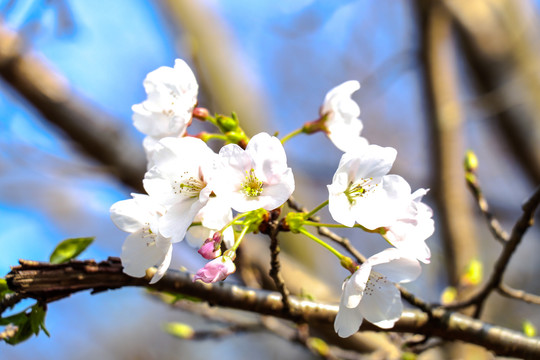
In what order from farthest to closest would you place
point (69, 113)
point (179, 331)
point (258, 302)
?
point (69, 113), point (179, 331), point (258, 302)

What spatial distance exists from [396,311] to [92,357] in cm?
518

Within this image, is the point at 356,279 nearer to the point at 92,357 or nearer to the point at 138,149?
the point at 138,149

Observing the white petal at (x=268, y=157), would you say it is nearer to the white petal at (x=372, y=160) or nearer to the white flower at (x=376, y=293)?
the white petal at (x=372, y=160)

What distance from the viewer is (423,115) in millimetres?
2857

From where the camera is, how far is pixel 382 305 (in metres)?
0.87

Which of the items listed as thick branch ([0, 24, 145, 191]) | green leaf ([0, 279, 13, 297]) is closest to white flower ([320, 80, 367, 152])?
green leaf ([0, 279, 13, 297])

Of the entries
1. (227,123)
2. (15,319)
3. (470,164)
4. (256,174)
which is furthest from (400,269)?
(15,319)

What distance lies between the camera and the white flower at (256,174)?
0.81 meters

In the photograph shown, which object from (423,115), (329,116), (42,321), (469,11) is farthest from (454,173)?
(42,321)

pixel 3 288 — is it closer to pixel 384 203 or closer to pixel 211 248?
pixel 211 248

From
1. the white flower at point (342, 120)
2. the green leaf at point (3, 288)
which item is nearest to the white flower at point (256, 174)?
the white flower at point (342, 120)

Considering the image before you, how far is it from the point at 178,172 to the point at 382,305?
47 centimetres

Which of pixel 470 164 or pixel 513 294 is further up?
pixel 470 164

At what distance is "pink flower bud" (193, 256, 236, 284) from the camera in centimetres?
75
